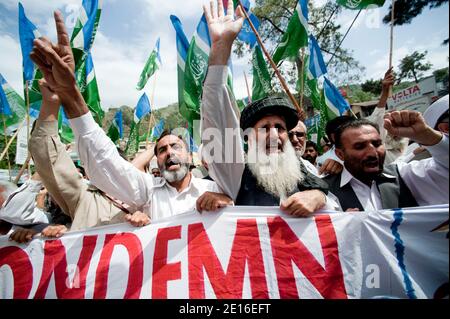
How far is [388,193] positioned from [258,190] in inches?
33.5

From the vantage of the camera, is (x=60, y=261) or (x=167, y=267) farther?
(x=60, y=261)

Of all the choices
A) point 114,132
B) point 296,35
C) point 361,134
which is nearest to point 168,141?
point 361,134

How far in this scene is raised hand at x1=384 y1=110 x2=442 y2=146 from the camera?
1578 mm

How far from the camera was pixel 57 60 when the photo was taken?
1.62 meters

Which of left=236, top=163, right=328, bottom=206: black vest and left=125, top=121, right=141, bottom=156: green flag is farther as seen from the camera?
left=125, top=121, right=141, bottom=156: green flag

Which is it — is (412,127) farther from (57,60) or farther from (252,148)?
(57,60)

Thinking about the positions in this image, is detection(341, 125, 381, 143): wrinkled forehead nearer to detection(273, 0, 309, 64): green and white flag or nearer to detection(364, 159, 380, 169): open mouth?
detection(364, 159, 380, 169): open mouth

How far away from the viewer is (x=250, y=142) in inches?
77.6

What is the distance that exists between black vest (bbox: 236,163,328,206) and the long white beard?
0.08ft

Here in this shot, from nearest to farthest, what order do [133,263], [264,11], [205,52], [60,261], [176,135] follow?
[133,263]
[60,261]
[176,135]
[205,52]
[264,11]

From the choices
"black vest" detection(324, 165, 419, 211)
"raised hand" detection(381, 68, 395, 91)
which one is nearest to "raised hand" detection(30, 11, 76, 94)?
"black vest" detection(324, 165, 419, 211)

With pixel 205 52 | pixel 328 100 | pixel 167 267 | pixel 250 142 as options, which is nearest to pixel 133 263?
pixel 167 267

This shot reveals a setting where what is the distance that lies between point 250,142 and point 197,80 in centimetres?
264
